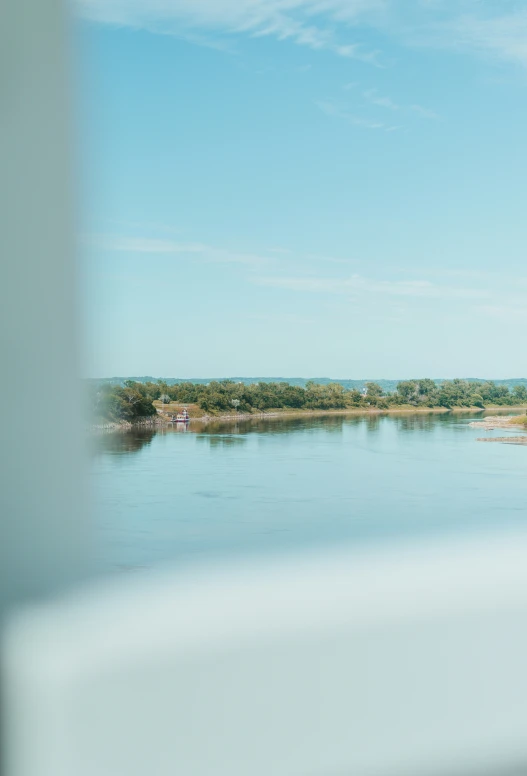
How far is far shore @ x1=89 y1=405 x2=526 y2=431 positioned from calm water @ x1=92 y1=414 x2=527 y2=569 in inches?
2.2

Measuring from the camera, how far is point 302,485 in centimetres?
591

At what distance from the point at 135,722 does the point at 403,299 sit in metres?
4.29

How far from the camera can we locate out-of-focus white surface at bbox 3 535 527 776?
1.69 metres

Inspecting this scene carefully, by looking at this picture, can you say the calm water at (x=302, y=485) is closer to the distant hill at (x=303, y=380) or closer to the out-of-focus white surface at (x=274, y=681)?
the distant hill at (x=303, y=380)

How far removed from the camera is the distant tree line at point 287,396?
404 cm

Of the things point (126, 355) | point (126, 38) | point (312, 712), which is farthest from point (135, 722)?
point (126, 38)

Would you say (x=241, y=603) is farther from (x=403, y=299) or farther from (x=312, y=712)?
(x=403, y=299)

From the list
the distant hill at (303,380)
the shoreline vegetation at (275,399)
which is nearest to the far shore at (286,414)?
the shoreline vegetation at (275,399)

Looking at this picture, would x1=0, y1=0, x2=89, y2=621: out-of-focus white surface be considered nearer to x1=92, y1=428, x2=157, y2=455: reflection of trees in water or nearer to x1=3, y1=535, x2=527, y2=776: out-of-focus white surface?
x1=3, y1=535, x2=527, y2=776: out-of-focus white surface

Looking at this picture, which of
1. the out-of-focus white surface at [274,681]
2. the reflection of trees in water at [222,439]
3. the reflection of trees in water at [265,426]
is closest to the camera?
the out-of-focus white surface at [274,681]

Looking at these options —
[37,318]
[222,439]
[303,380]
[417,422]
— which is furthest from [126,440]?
[37,318]

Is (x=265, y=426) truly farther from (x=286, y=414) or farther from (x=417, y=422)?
(x=417, y=422)

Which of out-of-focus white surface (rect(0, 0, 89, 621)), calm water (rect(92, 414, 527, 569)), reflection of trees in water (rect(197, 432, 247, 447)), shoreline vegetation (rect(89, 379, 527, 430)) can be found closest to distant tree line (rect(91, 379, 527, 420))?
shoreline vegetation (rect(89, 379, 527, 430))

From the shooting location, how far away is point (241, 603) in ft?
6.70
